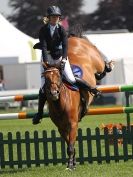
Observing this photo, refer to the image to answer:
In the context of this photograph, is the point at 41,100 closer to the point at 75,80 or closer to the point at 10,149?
the point at 75,80

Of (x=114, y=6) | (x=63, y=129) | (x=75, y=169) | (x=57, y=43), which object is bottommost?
(x=75, y=169)

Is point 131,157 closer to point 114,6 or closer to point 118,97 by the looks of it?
point 118,97

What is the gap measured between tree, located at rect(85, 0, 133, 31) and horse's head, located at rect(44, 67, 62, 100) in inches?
2427

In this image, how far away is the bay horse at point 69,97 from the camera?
9.83 meters

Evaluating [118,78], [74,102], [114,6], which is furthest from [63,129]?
[114,6]

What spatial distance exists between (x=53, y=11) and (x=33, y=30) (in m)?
69.1

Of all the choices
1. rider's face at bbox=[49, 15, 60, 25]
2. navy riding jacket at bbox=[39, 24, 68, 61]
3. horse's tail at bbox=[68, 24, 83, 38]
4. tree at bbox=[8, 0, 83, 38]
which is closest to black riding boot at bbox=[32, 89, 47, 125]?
navy riding jacket at bbox=[39, 24, 68, 61]

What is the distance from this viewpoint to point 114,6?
71562 millimetres

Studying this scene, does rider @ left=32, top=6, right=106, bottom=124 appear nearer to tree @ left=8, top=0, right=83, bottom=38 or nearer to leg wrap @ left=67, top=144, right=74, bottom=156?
leg wrap @ left=67, top=144, right=74, bottom=156

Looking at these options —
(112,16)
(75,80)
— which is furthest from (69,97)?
(112,16)

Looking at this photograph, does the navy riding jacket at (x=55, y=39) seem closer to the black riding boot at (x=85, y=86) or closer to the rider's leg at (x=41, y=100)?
the rider's leg at (x=41, y=100)

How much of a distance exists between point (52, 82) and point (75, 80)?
0.83m

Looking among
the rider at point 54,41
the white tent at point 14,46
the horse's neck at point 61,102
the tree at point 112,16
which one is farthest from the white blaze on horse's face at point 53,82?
the tree at point 112,16

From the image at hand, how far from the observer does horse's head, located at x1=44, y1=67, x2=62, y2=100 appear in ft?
32.0
